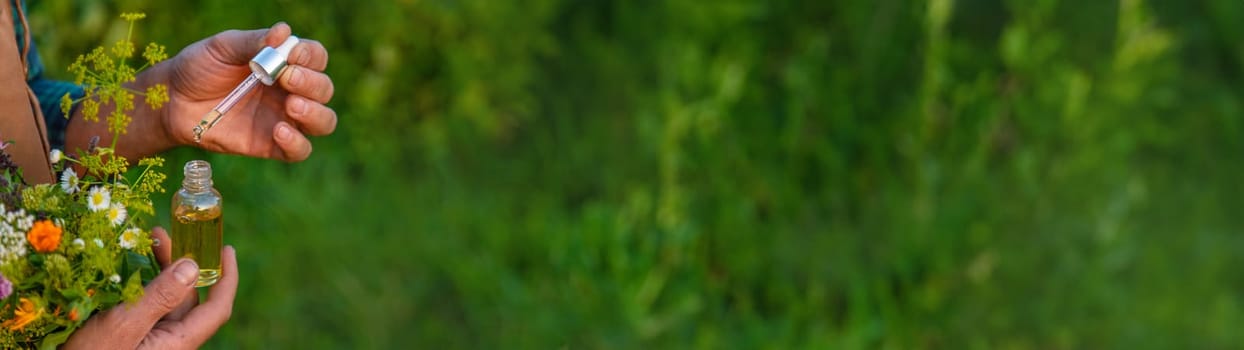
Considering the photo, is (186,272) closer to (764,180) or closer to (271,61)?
(271,61)

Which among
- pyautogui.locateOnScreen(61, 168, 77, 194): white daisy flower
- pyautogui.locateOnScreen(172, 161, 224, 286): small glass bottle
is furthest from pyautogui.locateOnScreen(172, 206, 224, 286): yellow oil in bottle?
pyautogui.locateOnScreen(61, 168, 77, 194): white daisy flower

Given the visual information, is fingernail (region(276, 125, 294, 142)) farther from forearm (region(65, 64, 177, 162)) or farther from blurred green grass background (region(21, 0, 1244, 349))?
blurred green grass background (region(21, 0, 1244, 349))

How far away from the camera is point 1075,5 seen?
3.56m

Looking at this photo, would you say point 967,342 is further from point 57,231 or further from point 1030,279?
point 57,231

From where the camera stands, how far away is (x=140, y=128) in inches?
58.2

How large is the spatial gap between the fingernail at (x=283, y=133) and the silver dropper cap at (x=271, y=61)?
81 mm

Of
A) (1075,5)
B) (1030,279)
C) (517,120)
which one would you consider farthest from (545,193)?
(1075,5)

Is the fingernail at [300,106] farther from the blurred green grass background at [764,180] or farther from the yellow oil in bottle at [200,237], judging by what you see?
the blurred green grass background at [764,180]

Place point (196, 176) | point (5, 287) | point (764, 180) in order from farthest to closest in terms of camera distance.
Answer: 1. point (764, 180)
2. point (196, 176)
3. point (5, 287)

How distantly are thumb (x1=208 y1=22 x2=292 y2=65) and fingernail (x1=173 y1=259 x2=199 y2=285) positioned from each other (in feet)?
0.73

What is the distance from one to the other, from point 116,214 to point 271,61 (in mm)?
Answer: 206

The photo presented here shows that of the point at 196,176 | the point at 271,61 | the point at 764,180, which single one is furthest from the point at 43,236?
the point at 764,180

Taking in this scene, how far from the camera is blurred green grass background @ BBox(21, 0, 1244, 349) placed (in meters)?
2.96

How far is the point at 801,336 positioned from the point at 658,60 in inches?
31.5
